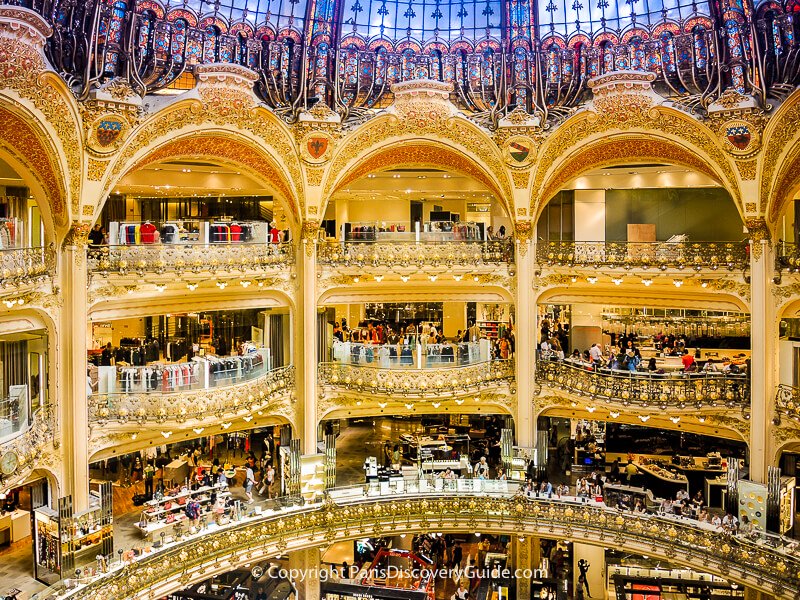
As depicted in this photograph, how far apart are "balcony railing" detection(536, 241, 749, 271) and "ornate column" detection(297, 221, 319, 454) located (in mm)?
9043

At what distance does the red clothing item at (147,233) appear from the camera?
26.2 metres

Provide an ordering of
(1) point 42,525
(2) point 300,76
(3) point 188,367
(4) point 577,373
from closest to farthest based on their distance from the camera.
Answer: (1) point 42,525, (3) point 188,367, (2) point 300,76, (4) point 577,373

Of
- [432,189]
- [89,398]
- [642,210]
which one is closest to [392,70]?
[432,189]

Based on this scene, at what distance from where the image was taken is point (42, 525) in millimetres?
23250

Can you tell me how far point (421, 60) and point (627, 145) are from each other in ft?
27.7

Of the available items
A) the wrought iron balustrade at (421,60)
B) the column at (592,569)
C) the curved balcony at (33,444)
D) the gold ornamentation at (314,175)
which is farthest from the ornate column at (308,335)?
the column at (592,569)

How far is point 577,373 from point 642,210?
28.9 ft

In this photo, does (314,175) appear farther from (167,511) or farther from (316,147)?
(167,511)

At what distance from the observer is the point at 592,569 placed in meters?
30.6

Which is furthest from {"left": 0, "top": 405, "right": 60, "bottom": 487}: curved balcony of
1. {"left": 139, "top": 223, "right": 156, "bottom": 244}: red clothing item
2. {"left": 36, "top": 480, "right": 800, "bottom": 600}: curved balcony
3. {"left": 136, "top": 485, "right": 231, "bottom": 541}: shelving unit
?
{"left": 139, "top": 223, "right": 156, "bottom": 244}: red clothing item

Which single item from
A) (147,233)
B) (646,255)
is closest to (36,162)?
(147,233)

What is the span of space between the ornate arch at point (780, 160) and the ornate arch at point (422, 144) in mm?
9038

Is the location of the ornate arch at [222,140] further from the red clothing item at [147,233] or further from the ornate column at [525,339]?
the ornate column at [525,339]

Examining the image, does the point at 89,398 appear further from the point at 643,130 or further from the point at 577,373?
the point at 643,130
